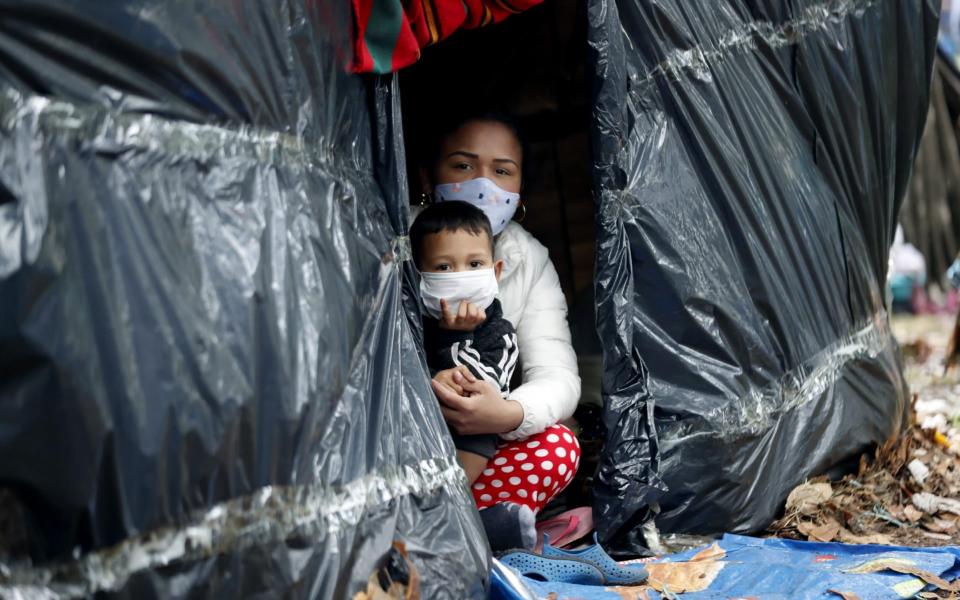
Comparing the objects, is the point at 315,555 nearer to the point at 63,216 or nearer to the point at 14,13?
the point at 63,216

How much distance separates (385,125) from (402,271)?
396mm

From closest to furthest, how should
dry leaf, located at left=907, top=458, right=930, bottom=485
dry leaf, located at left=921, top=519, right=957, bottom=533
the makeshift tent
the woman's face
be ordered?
the woman's face
dry leaf, located at left=921, top=519, right=957, bottom=533
dry leaf, located at left=907, top=458, right=930, bottom=485
the makeshift tent

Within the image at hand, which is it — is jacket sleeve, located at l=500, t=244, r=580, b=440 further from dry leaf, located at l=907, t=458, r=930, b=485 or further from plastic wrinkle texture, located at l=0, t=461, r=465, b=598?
dry leaf, located at l=907, t=458, r=930, b=485

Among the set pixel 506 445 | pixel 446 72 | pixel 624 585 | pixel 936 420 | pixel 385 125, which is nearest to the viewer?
pixel 385 125

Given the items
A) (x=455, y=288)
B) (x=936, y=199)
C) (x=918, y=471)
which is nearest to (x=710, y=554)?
(x=455, y=288)

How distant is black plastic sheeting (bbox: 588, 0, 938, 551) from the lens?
3.15 m

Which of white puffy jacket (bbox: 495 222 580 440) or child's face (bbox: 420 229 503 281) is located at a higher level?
child's face (bbox: 420 229 503 281)

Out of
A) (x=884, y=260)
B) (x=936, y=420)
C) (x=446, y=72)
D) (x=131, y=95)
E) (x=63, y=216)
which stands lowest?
(x=936, y=420)

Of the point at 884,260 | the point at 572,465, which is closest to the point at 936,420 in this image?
the point at 884,260

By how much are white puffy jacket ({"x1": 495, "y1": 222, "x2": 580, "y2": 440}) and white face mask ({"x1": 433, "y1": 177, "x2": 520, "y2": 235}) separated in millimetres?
120

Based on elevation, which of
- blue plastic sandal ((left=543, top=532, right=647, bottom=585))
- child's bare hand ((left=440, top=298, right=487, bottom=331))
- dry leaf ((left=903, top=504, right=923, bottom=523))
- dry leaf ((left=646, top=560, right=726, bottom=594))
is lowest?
dry leaf ((left=903, top=504, right=923, bottom=523))

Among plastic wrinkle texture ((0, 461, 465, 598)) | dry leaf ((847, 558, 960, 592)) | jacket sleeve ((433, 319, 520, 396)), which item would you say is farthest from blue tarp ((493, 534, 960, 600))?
jacket sleeve ((433, 319, 520, 396))

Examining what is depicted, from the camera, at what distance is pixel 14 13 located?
1767 millimetres

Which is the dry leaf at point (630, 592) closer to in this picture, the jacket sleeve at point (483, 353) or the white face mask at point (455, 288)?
the jacket sleeve at point (483, 353)
